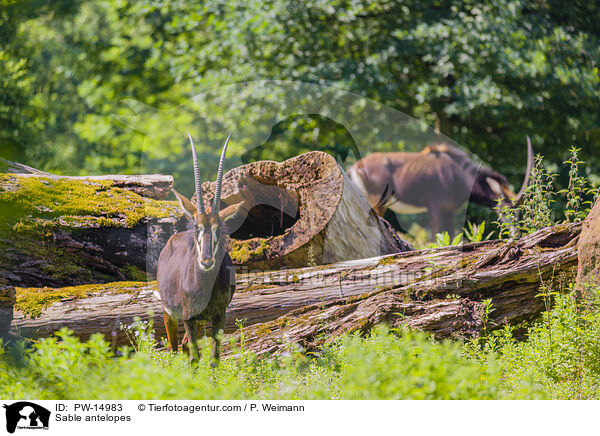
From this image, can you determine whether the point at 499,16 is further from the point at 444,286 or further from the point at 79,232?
the point at 79,232

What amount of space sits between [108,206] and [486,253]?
2966 mm

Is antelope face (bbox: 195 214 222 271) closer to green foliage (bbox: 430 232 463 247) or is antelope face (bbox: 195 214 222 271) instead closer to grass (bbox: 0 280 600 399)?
grass (bbox: 0 280 600 399)

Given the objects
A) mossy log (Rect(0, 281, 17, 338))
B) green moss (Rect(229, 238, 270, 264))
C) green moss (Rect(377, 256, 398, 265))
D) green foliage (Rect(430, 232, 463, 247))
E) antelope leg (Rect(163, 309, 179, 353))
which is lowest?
antelope leg (Rect(163, 309, 179, 353))

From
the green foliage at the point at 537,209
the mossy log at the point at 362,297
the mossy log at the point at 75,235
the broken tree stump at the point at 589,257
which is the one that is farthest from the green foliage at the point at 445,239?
the mossy log at the point at 75,235

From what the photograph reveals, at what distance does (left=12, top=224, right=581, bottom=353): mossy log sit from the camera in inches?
150

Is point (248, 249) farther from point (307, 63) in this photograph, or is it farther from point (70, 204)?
point (307, 63)

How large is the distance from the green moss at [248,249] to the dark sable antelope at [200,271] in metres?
0.22

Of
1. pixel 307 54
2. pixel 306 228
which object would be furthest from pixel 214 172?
pixel 307 54

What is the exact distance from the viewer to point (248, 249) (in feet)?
13.1

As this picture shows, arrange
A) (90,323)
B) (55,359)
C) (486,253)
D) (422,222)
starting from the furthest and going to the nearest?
(422,222) → (486,253) → (90,323) → (55,359)

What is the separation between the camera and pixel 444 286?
396cm
